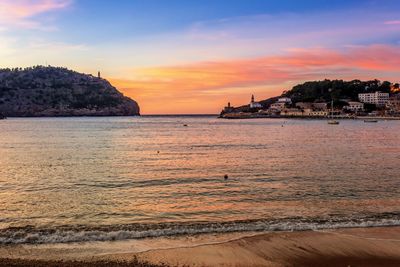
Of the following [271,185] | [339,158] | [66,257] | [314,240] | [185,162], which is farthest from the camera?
[339,158]

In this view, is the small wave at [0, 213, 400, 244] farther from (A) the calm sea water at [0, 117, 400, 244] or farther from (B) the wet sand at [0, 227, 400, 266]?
(B) the wet sand at [0, 227, 400, 266]

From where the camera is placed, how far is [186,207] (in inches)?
741

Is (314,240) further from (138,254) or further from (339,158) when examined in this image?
(339,158)

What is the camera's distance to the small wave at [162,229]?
14109mm

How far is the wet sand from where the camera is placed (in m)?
11.6

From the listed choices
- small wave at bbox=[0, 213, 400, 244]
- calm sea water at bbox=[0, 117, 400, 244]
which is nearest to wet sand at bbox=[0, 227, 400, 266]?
small wave at bbox=[0, 213, 400, 244]

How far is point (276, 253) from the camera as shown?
1267 cm

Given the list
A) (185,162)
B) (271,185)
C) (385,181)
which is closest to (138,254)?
(271,185)

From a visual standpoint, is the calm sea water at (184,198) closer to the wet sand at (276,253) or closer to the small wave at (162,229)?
the small wave at (162,229)

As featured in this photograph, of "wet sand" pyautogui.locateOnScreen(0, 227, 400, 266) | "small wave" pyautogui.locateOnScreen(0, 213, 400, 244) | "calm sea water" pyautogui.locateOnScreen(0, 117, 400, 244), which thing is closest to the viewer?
"wet sand" pyautogui.locateOnScreen(0, 227, 400, 266)

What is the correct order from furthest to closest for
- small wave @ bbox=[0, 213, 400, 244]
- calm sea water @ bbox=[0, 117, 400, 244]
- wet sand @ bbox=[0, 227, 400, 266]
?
calm sea water @ bbox=[0, 117, 400, 244], small wave @ bbox=[0, 213, 400, 244], wet sand @ bbox=[0, 227, 400, 266]

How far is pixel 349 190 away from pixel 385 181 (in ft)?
13.7

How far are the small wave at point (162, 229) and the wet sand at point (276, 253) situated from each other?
1.08 meters

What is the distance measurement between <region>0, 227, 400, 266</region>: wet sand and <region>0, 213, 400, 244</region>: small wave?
108 cm
